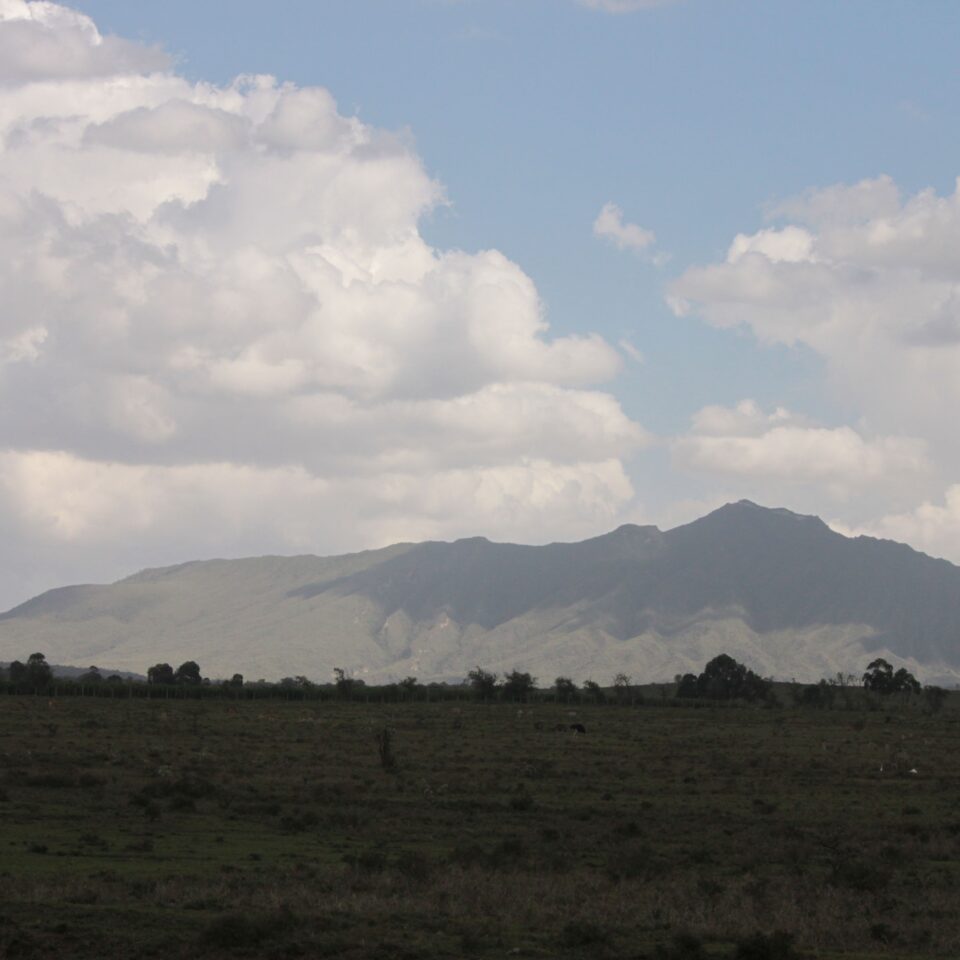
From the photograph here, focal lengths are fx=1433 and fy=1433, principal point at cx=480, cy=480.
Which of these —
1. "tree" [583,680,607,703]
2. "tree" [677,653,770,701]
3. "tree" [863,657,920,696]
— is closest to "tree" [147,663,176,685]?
"tree" [583,680,607,703]

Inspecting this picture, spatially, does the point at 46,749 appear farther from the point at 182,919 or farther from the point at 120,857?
the point at 182,919

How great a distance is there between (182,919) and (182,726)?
55406 mm

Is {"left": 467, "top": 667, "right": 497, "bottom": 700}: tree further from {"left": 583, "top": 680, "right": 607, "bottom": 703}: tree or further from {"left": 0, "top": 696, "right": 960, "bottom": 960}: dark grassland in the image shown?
{"left": 0, "top": 696, "right": 960, "bottom": 960}: dark grassland

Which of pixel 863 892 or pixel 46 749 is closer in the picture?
pixel 863 892

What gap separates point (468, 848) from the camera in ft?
107

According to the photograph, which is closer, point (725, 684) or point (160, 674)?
point (725, 684)

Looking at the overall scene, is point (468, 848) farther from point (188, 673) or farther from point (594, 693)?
point (188, 673)

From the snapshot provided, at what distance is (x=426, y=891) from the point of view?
26.3 m

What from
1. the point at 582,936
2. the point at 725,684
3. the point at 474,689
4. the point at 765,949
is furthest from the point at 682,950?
the point at 725,684

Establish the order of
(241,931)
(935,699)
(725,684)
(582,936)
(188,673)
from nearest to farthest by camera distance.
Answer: (241,931) → (582,936) → (935,699) → (725,684) → (188,673)

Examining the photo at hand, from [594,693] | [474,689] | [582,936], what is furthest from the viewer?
[594,693]

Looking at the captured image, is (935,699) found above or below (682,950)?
above

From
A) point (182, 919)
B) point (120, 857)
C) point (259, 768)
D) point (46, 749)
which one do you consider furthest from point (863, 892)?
point (46, 749)

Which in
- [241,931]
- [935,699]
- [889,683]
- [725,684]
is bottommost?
[241,931]
